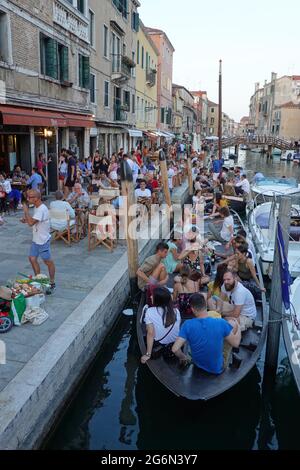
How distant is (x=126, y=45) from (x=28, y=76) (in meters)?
16.7

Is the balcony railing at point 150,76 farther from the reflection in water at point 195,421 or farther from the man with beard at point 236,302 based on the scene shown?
the reflection in water at point 195,421

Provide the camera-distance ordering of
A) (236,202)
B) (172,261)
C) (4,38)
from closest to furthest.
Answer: (172,261)
(4,38)
(236,202)

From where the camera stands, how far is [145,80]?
3497 centimetres

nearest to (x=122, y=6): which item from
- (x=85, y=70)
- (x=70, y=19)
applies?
(x=85, y=70)

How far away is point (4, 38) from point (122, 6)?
16.7 m

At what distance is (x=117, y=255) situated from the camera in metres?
9.05

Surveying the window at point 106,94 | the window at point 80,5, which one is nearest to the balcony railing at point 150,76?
the window at point 106,94

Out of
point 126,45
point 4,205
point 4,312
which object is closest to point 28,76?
point 4,205

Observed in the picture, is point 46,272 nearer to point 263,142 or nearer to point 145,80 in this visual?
point 145,80

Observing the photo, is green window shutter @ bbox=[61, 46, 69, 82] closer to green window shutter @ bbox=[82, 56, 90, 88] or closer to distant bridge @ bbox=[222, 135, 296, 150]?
green window shutter @ bbox=[82, 56, 90, 88]

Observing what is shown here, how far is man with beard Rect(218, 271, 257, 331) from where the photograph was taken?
5848 mm

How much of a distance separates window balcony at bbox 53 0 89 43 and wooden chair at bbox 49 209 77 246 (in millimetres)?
8752
